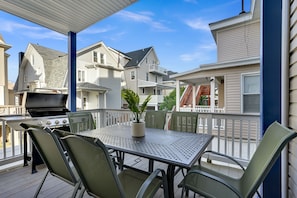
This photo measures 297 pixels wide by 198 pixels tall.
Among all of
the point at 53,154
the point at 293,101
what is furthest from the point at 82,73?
the point at 293,101

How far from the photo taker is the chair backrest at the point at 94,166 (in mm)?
1103

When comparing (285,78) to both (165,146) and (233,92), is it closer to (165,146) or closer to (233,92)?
(165,146)

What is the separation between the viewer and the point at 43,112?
320 cm

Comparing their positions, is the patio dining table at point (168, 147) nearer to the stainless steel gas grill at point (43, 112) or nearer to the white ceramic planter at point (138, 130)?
the white ceramic planter at point (138, 130)

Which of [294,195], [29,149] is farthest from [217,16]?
[29,149]

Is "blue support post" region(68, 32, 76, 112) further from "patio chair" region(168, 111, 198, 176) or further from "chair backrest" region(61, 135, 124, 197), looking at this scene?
"chair backrest" region(61, 135, 124, 197)

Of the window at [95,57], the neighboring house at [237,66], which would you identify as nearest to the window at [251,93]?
the neighboring house at [237,66]

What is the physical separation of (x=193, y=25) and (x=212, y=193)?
28.1ft

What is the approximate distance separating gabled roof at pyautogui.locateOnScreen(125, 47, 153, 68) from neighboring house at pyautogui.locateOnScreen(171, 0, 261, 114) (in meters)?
5.97

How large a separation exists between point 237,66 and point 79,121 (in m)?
4.87

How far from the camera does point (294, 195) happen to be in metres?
1.36

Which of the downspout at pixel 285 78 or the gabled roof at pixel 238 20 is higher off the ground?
the gabled roof at pixel 238 20

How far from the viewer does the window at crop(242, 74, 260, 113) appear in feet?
16.2

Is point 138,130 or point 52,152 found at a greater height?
point 138,130
